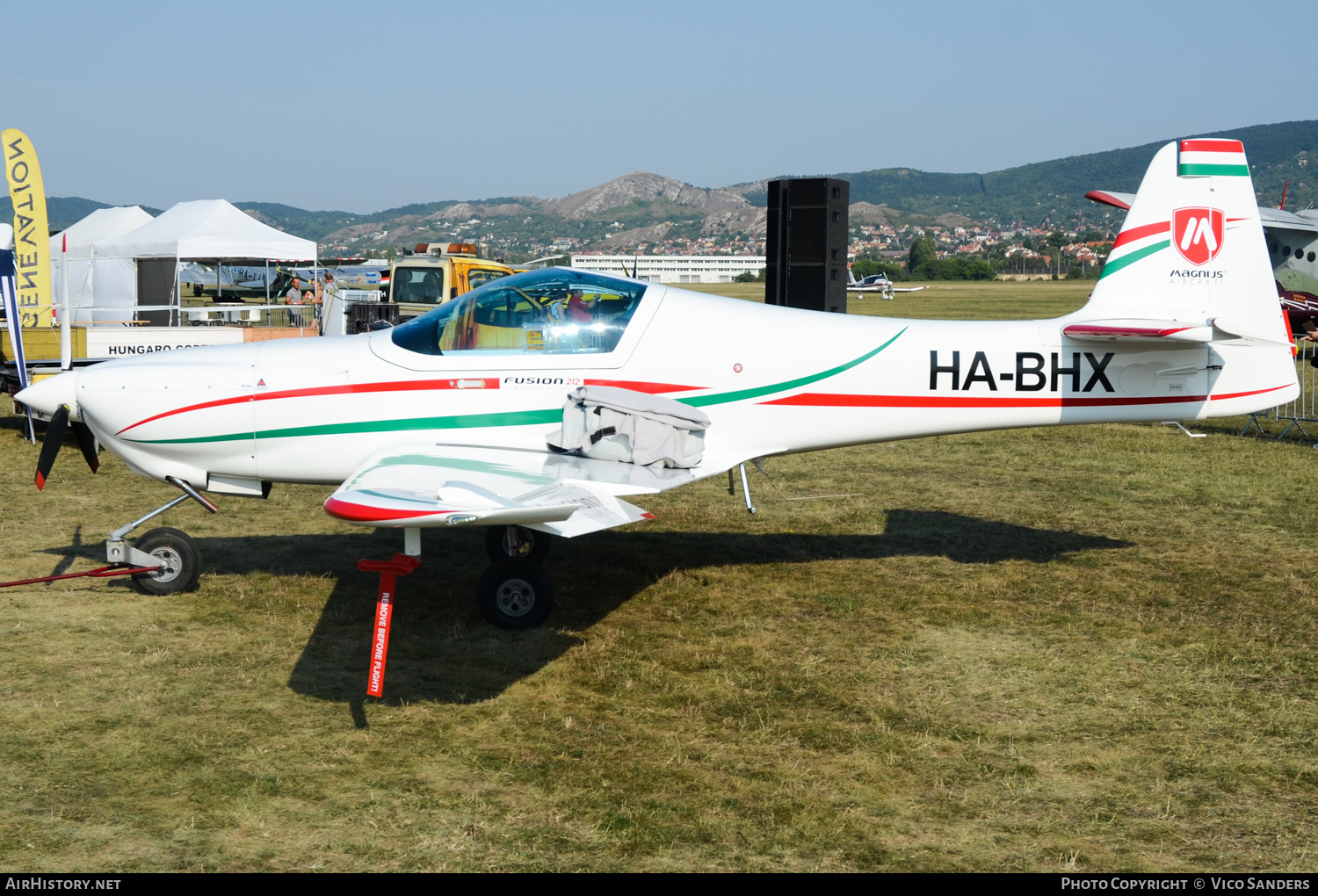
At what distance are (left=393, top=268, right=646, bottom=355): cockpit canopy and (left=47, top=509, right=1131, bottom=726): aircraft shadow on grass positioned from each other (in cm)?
182

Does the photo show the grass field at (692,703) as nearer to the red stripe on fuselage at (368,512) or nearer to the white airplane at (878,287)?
the red stripe on fuselage at (368,512)

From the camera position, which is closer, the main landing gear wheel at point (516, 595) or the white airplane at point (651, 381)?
the main landing gear wheel at point (516, 595)

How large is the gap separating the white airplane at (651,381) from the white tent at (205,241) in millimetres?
17888

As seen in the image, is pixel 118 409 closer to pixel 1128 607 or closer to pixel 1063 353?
pixel 1063 353

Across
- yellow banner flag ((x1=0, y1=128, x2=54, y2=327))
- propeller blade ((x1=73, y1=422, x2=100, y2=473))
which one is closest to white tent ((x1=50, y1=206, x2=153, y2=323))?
yellow banner flag ((x1=0, y1=128, x2=54, y2=327))

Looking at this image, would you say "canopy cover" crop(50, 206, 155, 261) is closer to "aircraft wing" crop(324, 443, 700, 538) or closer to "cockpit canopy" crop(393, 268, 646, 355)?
"cockpit canopy" crop(393, 268, 646, 355)

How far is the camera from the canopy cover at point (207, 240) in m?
23.9

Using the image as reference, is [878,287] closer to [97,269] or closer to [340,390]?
[97,269]

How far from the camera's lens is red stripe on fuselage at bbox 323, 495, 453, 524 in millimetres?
5203

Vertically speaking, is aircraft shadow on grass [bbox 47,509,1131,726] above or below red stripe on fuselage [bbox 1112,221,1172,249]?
below

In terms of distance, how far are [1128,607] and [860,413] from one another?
7.53 ft

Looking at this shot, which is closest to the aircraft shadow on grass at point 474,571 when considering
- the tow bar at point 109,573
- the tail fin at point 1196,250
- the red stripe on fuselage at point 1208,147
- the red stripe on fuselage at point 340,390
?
the tow bar at point 109,573

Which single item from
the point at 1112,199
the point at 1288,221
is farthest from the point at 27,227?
the point at 1288,221

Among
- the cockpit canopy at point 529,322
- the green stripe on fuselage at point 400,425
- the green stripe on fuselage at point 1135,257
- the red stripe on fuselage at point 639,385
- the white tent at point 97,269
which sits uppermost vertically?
the white tent at point 97,269
